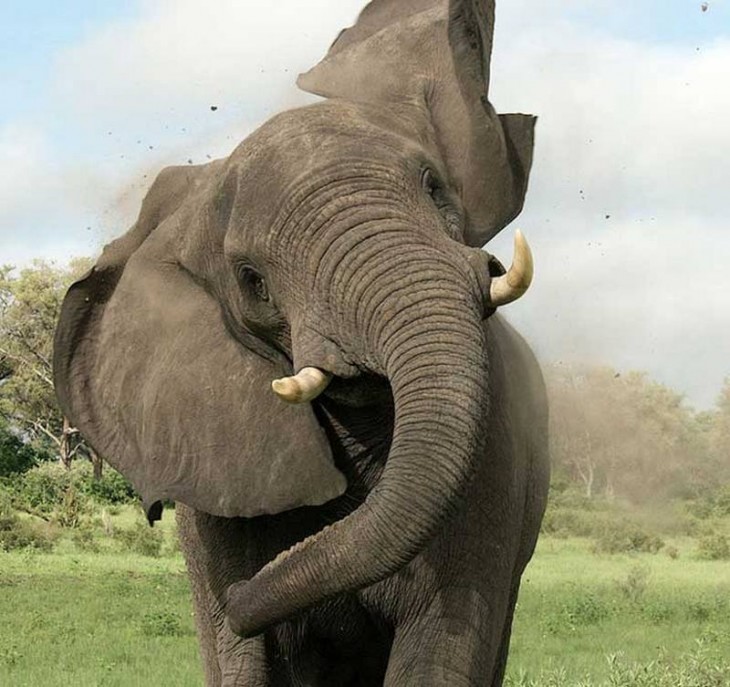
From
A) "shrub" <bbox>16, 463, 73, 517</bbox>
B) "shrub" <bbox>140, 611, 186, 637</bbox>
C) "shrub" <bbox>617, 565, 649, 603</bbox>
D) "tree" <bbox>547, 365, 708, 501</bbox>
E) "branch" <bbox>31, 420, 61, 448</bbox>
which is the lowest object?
"branch" <bbox>31, 420, 61, 448</bbox>

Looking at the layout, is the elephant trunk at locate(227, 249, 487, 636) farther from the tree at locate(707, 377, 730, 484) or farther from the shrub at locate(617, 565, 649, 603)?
the tree at locate(707, 377, 730, 484)

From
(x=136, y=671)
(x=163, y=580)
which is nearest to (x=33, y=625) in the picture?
(x=136, y=671)

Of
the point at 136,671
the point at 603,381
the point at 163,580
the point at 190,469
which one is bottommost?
the point at 163,580

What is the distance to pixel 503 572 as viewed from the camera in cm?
462

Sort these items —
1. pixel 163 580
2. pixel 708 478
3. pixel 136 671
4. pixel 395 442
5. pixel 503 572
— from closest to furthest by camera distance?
pixel 395 442 < pixel 503 572 < pixel 136 671 < pixel 163 580 < pixel 708 478

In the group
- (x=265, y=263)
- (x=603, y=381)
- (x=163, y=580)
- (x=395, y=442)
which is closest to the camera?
(x=395, y=442)

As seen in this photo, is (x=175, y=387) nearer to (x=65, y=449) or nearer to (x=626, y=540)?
(x=626, y=540)

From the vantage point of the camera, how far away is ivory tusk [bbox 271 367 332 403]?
12.2 feet

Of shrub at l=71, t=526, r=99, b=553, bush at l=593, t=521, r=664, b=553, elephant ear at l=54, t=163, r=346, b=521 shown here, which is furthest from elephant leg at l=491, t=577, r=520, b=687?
bush at l=593, t=521, r=664, b=553

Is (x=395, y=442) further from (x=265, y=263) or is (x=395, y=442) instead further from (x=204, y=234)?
(x=204, y=234)

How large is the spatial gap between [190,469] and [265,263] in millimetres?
684

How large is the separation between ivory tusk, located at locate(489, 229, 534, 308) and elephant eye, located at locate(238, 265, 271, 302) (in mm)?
609

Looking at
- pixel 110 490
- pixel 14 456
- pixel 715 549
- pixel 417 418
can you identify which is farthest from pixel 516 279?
pixel 14 456

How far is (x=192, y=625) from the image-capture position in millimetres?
13188
